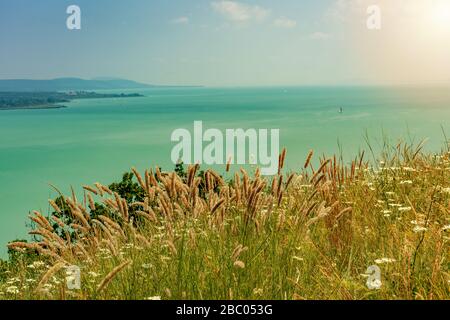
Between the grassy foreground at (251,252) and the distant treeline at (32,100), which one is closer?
the grassy foreground at (251,252)

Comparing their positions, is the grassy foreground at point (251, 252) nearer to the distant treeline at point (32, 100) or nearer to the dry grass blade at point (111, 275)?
the dry grass blade at point (111, 275)

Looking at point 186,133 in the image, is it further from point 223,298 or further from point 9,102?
point 9,102

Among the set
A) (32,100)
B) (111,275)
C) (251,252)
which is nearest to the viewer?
(111,275)

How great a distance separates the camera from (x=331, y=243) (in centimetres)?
596

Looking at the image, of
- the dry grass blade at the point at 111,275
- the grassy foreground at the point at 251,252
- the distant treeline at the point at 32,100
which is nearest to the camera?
the dry grass blade at the point at 111,275

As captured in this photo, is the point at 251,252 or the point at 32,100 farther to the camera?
the point at 32,100

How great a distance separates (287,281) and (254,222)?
0.65 meters

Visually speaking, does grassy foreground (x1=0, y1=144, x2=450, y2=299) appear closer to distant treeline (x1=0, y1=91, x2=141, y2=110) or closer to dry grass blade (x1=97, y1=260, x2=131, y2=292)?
dry grass blade (x1=97, y1=260, x2=131, y2=292)

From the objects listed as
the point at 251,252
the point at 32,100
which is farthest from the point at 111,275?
the point at 32,100

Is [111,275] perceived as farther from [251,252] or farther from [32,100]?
[32,100]

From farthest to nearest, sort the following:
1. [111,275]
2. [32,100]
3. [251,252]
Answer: [32,100] → [251,252] → [111,275]

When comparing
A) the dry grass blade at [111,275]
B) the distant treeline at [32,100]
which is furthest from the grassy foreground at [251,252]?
the distant treeline at [32,100]

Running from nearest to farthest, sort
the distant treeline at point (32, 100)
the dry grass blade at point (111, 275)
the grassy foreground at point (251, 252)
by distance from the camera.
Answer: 1. the dry grass blade at point (111, 275)
2. the grassy foreground at point (251, 252)
3. the distant treeline at point (32, 100)
